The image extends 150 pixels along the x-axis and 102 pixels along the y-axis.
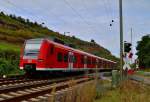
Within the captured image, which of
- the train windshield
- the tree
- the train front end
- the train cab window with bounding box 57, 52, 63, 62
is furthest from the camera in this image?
the tree

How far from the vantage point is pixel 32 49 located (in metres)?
32.3

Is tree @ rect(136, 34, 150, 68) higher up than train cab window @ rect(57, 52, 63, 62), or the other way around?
tree @ rect(136, 34, 150, 68)

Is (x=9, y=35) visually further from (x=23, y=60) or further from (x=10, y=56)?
(x=23, y=60)

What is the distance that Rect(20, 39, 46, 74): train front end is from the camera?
3134 cm

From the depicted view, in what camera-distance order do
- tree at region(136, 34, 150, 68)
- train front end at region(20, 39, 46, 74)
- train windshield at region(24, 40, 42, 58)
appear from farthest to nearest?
tree at region(136, 34, 150, 68) → train windshield at region(24, 40, 42, 58) → train front end at region(20, 39, 46, 74)

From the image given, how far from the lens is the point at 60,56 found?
1367 inches

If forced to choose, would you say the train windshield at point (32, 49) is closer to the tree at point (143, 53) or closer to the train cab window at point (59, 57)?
the train cab window at point (59, 57)

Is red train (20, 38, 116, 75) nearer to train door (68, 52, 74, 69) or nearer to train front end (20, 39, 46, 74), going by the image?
train front end (20, 39, 46, 74)

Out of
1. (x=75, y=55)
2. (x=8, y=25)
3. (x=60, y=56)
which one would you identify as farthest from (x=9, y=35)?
(x=60, y=56)

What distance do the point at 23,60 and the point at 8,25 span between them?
68.2 meters

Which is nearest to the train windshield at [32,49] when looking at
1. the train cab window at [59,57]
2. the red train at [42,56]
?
the red train at [42,56]

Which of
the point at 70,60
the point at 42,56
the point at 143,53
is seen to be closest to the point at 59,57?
the point at 42,56

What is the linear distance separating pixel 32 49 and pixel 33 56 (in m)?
0.59

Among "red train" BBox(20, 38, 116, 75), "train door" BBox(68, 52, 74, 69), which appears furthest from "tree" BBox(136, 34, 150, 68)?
"red train" BBox(20, 38, 116, 75)
